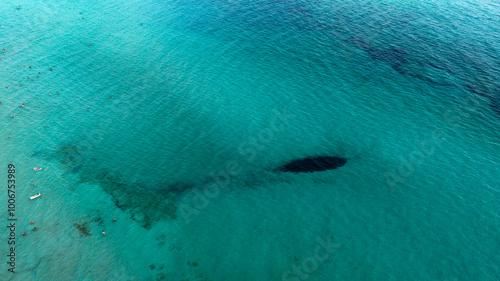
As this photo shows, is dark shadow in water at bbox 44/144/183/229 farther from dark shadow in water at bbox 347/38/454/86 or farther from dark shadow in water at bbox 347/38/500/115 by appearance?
dark shadow in water at bbox 347/38/500/115

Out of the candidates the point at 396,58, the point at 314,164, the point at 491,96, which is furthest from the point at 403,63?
the point at 314,164

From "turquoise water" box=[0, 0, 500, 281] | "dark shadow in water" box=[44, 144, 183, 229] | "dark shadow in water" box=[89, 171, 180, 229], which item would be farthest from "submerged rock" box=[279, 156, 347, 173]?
"dark shadow in water" box=[89, 171, 180, 229]

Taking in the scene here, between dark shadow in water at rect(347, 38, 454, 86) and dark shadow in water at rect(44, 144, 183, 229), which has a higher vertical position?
dark shadow in water at rect(347, 38, 454, 86)

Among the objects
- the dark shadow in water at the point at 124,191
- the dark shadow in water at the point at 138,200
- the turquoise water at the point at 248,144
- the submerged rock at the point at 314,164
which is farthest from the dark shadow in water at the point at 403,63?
the dark shadow in water at the point at 138,200

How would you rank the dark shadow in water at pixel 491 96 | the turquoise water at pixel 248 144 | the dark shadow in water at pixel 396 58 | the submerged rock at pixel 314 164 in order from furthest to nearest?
the dark shadow in water at pixel 396 58 → the dark shadow in water at pixel 491 96 → the submerged rock at pixel 314 164 → the turquoise water at pixel 248 144

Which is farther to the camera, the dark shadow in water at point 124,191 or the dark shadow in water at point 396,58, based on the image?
the dark shadow in water at point 396,58

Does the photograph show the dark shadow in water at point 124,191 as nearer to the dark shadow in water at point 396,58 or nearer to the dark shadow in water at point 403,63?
the dark shadow in water at point 396,58

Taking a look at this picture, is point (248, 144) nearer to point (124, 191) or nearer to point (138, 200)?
point (138, 200)

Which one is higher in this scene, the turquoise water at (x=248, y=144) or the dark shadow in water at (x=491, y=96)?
the dark shadow in water at (x=491, y=96)

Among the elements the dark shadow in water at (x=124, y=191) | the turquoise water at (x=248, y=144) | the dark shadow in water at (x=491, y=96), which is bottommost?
the dark shadow in water at (x=124, y=191)
